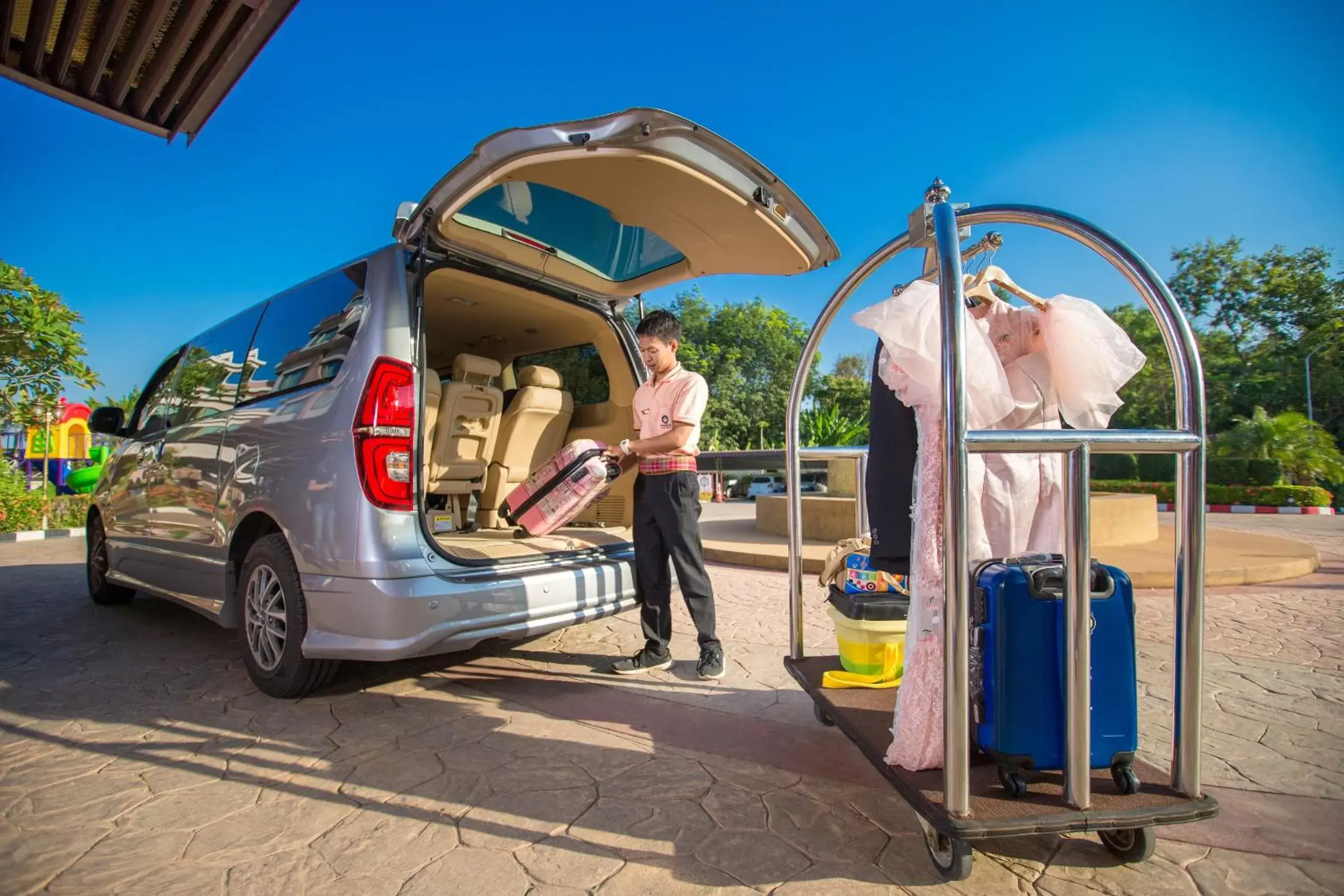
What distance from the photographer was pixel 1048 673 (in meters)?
1.71

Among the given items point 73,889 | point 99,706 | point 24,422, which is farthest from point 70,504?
point 73,889

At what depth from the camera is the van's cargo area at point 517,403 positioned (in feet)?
13.9

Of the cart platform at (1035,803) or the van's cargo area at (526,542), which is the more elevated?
the van's cargo area at (526,542)

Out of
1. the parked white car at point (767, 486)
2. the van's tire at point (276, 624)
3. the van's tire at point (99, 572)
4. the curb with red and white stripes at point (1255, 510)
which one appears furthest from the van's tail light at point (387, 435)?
the parked white car at point (767, 486)

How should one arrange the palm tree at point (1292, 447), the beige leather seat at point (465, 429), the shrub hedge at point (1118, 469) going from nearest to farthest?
the beige leather seat at point (465, 429)
the palm tree at point (1292, 447)
the shrub hedge at point (1118, 469)

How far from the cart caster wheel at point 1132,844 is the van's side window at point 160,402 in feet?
16.4

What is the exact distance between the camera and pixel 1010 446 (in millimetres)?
1635

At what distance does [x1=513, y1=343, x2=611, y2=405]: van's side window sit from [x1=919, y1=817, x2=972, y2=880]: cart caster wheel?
Answer: 3.19m

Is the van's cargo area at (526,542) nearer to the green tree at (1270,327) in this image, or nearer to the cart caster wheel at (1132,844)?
the cart caster wheel at (1132,844)

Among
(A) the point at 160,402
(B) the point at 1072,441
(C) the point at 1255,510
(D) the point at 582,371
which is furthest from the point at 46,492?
(C) the point at 1255,510

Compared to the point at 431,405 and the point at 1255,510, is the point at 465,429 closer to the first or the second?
the point at 431,405

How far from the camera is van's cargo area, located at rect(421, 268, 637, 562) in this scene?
13.9 feet

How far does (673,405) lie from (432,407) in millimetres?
1694

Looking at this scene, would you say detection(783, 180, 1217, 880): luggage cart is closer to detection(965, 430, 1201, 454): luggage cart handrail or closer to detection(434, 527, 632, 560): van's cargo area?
detection(965, 430, 1201, 454): luggage cart handrail
